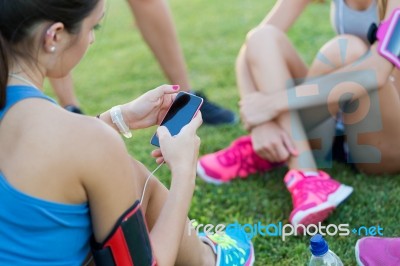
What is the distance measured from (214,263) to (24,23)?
2.73 ft

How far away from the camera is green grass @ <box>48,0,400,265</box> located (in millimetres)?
1965

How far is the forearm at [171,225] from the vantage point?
140cm

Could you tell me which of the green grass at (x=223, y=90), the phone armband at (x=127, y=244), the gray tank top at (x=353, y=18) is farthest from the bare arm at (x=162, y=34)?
the phone armband at (x=127, y=244)

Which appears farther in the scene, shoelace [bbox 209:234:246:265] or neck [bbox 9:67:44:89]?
shoelace [bbox 209:234:246:265]

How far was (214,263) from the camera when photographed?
171 centimetres

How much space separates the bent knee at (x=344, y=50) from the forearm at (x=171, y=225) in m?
0.89

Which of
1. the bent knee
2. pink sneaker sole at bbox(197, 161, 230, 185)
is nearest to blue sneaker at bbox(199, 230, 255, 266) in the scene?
pink sneaker sole at bbox(197, 161, 230, 185)

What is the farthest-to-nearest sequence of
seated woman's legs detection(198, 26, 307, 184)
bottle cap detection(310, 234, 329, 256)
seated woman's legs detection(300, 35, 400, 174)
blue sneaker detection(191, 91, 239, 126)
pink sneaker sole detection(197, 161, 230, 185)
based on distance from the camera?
1. blue sneaker detection(191, 91, 239, 126)
2. pink sneaker sole detection(197, 161, 230, 185)
3. seated woman's legs detection(198, 26, 307, 184)
4. seated woman's legs detection(300, 35, 400, 174)
5. bottle cap detection(310, 234, 329, 256)

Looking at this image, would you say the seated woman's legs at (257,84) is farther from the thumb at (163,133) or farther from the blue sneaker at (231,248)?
the thumb at (163,133)

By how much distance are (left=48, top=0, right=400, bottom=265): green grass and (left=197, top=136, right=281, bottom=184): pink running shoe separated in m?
0.04

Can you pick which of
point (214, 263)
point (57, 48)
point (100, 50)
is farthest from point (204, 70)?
point (57, 48)

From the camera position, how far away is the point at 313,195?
6.46 ft

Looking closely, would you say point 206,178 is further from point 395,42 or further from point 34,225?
point 34,225

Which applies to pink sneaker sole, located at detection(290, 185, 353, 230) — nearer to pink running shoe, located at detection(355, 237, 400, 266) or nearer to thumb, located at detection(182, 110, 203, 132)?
pink running shoe, located at detection(355, 237, 400, 266)
